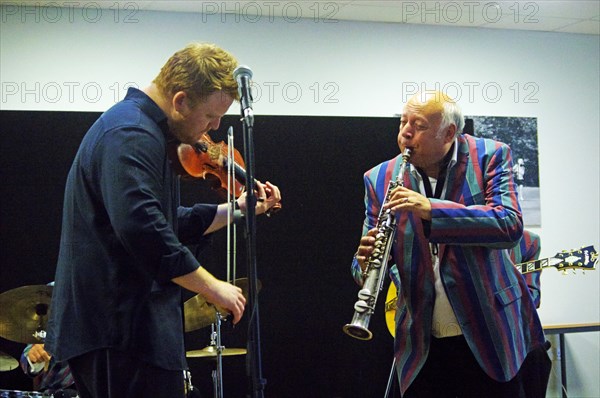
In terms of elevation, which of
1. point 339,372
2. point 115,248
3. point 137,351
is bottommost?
point 339,372

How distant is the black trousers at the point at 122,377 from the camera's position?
1.79 meters

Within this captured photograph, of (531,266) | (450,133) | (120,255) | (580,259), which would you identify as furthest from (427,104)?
(580,259)

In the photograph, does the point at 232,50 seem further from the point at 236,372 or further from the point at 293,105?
the point at 236,372

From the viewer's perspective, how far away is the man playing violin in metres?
1.78

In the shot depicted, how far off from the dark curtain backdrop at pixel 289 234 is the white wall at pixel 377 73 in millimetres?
280

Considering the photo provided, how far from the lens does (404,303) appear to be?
92.4 inches

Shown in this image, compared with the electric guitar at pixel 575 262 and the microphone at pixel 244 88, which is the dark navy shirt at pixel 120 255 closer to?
the microphone at pixel 244 88

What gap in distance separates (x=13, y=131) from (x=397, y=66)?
2.64 metres

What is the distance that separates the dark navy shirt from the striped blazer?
72cm

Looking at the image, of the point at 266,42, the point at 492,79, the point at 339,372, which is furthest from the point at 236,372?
the point at 492,79

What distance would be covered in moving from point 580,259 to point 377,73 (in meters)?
2.10

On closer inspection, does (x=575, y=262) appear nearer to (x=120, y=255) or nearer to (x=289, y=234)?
(x=289, y=234)

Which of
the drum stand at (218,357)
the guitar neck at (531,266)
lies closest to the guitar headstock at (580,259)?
the guitar neck at (531,266)

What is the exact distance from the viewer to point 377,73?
5.66 metres
